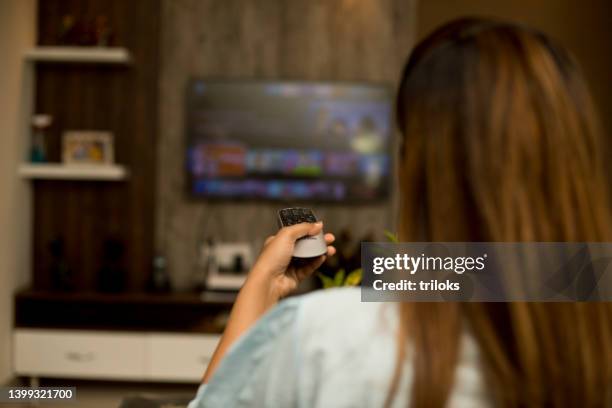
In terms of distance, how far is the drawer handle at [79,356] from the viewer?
3.42 m

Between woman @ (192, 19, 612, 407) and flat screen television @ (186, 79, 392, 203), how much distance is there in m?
3.02

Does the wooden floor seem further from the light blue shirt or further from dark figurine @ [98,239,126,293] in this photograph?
the light blue shirt

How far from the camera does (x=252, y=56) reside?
12.2 feet

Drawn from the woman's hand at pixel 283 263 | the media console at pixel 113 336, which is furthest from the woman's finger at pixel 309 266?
the media console at pixel 113 336

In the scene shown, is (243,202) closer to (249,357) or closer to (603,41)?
(603,41)

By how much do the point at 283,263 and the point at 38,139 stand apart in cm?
292

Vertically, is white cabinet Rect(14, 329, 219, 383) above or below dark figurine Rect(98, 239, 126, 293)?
below

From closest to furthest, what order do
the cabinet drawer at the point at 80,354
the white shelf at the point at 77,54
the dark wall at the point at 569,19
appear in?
the cabinet drawer at the point at 80,354, the white shelf at the point at 77,54, the dark wall at the point at 569,19

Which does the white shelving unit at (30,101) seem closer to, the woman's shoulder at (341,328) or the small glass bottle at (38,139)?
the small glass bottle at (38,139)

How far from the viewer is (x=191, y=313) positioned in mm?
3465

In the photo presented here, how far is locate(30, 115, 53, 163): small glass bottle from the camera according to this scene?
3.54 meters

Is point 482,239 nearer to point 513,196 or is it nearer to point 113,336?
point 513,196

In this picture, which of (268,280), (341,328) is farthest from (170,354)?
(341,328)

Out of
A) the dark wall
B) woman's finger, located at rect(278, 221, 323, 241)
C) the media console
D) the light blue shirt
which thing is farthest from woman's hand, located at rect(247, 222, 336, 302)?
the dark wall
